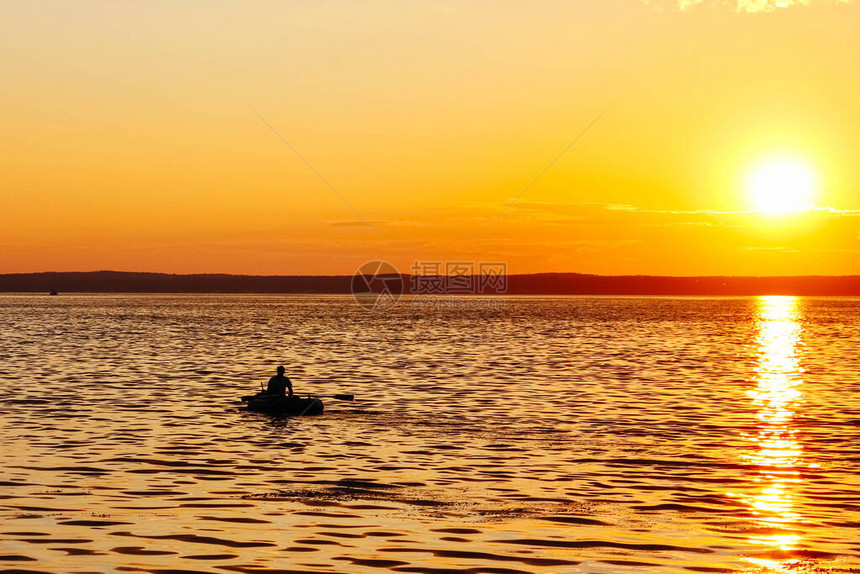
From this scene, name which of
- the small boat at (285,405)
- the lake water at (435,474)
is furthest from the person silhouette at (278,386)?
the lake water at (435,474)

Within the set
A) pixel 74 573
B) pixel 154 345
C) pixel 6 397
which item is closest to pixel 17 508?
pixel 74 573

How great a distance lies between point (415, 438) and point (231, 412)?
366 inches

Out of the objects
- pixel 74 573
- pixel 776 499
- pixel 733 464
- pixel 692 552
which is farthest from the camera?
pixel 733 464

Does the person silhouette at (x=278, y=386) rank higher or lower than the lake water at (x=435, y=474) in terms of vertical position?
higher

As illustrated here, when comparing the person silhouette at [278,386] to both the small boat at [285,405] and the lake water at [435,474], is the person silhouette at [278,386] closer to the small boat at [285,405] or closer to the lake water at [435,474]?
the small boat at [285,405]

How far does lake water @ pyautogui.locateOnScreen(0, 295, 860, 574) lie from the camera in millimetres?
15883

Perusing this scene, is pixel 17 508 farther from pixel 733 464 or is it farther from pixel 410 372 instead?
pixel 410 372

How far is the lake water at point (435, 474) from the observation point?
625 inches

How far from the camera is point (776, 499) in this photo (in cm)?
2042

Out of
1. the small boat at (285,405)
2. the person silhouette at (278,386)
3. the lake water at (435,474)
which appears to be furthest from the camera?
the person silhouette at (278,386)

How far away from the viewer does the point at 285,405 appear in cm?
3466

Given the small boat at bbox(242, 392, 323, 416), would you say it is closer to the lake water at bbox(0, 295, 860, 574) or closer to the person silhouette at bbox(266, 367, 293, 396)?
the person silhouette at bbox(266, 367, 293, 396)

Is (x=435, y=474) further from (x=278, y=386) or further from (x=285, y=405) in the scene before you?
(x=278, y=386)

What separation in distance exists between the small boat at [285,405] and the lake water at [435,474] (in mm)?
541
